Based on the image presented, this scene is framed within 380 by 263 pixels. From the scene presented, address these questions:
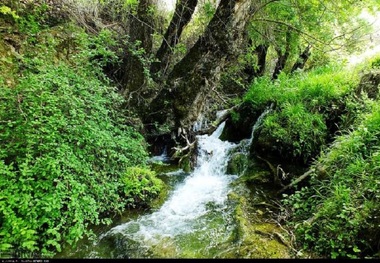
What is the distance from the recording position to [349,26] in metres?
6.68

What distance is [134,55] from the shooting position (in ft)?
19.9

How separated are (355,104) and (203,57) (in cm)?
310

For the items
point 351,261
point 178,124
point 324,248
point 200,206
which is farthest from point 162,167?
point 351,261

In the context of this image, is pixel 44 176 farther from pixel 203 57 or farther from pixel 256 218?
pixel 203 57

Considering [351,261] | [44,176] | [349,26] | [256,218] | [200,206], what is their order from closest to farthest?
[351,261], [44,176], [256,218], [200,206], [349,26]

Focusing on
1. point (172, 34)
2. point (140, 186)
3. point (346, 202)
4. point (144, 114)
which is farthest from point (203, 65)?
point (346, 202)

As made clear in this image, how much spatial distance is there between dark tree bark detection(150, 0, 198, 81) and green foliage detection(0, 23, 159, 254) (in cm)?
232

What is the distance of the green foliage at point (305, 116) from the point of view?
5.23 m

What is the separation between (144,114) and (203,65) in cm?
183

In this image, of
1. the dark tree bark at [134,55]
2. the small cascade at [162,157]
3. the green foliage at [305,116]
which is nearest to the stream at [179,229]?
the small cascade at [162,157]

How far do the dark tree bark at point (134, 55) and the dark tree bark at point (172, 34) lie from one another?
38 cm

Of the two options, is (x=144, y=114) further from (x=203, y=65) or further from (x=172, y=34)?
(x=172, y=34)

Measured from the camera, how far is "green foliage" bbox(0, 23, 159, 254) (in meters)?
2.95

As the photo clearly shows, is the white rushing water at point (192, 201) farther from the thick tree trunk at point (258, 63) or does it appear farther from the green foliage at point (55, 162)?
the thick tree trunk at point (258, 63)
